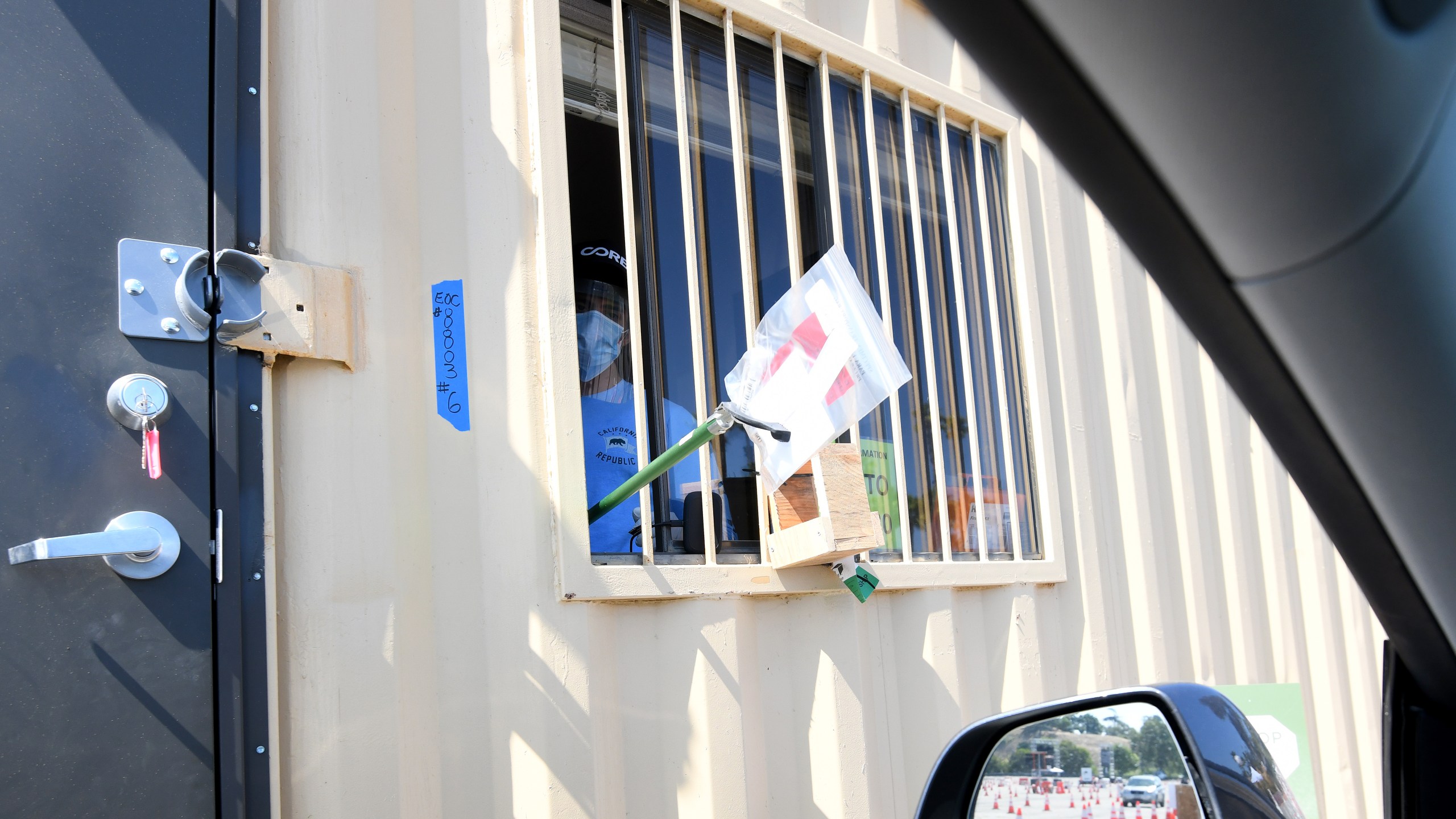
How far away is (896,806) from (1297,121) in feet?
6.46

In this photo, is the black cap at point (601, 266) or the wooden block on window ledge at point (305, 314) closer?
the wooden block on window ledge at point (305, 314)

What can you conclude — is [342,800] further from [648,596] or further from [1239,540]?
[1239,540]

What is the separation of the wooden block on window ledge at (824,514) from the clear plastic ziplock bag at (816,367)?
0.50 ft

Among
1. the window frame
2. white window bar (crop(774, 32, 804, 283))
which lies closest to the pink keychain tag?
the window frame

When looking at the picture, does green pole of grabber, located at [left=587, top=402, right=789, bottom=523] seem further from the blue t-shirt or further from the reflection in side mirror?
the reflection in side mirror

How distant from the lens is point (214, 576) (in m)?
1.41

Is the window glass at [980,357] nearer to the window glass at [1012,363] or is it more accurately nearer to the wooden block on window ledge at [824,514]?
the window glass at [1012,363]

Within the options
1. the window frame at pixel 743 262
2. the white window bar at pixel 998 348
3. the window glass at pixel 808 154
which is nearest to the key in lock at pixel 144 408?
the window frame at pixel 743 262

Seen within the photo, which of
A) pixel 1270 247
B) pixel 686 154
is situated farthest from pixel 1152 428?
pixel 1270 247

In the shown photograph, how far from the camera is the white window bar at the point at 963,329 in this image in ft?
8.84

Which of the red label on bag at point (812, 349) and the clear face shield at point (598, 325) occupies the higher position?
the clear face shield at point (598, 325)

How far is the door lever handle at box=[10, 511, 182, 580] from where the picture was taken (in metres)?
1.24

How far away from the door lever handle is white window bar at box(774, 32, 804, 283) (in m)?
1.35

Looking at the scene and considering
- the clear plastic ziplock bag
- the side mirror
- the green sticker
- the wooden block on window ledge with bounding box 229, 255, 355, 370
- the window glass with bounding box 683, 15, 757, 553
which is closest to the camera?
the side mirror
